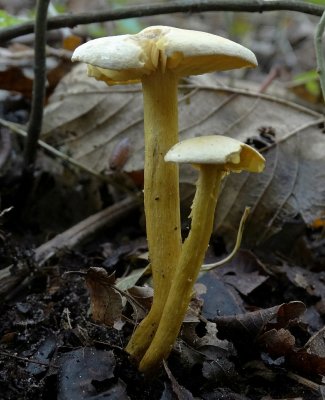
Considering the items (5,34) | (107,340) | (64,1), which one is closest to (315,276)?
(107,340)

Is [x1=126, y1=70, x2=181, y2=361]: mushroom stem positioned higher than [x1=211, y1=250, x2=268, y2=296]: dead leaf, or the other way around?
[x1=126, y1=70, x2=181, y2=361]: mushroom stem

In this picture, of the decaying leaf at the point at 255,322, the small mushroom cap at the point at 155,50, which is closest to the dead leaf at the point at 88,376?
the decaying leaf at the point at 255,322

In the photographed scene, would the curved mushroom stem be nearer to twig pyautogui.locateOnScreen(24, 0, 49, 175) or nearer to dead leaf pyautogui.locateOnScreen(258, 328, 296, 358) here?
dead leaf pyautogui.locateOnScreen(258, 328, 296, 358)

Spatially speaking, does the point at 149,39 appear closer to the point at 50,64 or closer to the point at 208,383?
the point at 208,383

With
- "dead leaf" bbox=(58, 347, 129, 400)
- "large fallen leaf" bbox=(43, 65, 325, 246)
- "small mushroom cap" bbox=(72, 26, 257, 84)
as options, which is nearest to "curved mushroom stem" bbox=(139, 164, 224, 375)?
"dead leaf" bbox=(58, 347, 129, 400)

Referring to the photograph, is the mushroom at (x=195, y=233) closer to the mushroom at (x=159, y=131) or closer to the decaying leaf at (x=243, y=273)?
the mushroom at (x=159, y=131)

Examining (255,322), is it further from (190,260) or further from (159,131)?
(159,131)
